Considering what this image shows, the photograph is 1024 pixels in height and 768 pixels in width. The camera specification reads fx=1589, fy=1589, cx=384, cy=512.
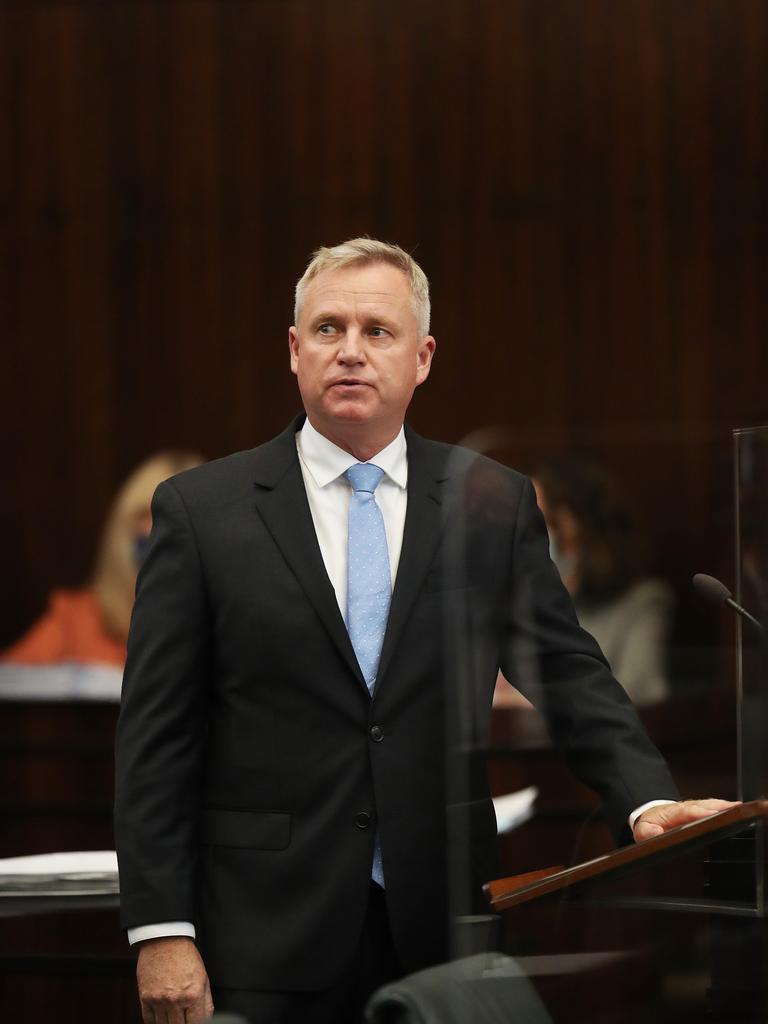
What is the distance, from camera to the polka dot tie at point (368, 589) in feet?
6.81

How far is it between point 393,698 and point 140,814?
36cm

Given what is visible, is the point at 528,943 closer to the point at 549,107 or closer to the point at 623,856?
the point at 623,856

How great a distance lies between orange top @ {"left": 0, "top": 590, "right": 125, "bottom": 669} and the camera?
20.2ft

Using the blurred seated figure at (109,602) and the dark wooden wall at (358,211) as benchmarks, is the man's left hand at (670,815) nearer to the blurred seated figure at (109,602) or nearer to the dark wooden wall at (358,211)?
the blurred seated figure at (109,602)

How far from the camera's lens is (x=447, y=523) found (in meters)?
1.86

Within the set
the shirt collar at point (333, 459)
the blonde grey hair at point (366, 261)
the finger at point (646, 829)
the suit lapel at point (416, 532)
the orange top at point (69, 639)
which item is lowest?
the finger at point (646, 829)

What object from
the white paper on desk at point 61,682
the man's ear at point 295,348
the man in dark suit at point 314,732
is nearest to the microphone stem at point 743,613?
the man in dark suit at point 314,732

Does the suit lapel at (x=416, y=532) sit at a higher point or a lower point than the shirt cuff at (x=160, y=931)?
higher

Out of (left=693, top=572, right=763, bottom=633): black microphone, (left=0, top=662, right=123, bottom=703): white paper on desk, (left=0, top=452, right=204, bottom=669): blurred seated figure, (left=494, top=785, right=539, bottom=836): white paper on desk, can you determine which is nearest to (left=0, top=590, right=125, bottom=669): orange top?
(left=0, top=452, right=204, bottom=669): blurred seated figure

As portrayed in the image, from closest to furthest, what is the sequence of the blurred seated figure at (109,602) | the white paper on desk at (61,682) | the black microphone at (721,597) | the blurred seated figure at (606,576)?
the black microphone at (721,597) → the blurred seated figure at (606,576) → the white paper on desk at (61,682) → the blurred seated figure at (109,602)

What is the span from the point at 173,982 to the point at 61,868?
57 centimetres

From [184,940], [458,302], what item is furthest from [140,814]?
[458,302]

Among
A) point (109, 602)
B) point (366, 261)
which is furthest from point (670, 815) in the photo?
point (109, 602)

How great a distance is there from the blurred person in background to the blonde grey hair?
289mm
